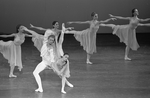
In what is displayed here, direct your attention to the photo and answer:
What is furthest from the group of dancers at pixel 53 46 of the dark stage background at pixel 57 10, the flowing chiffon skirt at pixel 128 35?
the dark stage background at pixel 57 10

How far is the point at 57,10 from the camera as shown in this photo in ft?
42.3

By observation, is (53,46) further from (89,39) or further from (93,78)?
(89,39)

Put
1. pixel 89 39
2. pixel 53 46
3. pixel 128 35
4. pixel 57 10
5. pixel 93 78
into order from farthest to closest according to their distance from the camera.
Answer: pixel 57 10
pixel 128 35
pixel 89 39
pixel 53 46
pixel 93 78

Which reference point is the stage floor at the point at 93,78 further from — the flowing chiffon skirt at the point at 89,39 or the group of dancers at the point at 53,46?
the flowing chiffon skirt at the point at 89,39

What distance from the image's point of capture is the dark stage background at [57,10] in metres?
12.7

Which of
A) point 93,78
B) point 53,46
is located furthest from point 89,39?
point 93,78

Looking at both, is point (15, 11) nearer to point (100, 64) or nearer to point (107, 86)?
point (100, 64)

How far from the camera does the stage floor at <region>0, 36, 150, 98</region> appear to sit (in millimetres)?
6242

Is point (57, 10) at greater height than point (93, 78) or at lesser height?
greater

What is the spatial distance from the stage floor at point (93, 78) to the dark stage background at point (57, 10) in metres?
2.93

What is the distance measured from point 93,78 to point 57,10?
20.0 ft

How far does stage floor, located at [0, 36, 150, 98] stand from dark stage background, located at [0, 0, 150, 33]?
2.93 m

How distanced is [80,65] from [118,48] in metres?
2.50

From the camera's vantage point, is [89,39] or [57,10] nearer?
[89,39]
